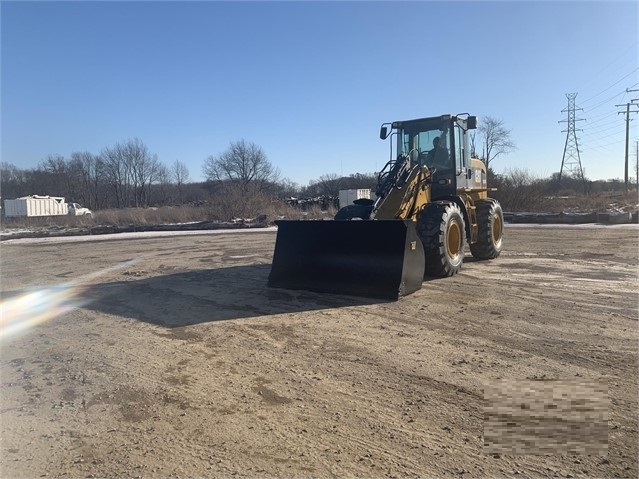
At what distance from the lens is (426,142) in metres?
9.61

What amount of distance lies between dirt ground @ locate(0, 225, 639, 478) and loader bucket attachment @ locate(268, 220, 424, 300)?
28 cm

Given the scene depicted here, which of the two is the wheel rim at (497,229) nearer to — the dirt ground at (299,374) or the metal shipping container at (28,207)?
the dirt ground at (299,374)

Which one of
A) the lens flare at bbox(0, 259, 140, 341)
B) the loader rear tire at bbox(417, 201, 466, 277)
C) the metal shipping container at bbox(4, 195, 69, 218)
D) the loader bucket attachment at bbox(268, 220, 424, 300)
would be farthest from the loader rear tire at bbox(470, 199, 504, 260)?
the metal shipping container at bbox(4, 195, 69, 218)

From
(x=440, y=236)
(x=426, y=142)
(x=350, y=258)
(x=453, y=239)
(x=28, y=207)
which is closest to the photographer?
(x=350, y=258)

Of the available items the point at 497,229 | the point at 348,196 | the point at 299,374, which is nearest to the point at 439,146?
the point at 497,229

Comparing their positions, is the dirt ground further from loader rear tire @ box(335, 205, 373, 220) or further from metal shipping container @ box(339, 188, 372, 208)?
metal shipping container @ box(339, 188, 372, 208)

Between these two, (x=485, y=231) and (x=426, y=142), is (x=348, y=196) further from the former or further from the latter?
(x=426, y=142)

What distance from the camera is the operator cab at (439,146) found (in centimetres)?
926

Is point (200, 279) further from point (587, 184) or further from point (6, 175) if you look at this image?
point (6, 175)

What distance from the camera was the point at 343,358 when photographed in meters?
4.52

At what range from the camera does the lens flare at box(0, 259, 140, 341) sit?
6.17 metres

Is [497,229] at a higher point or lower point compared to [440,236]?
lower

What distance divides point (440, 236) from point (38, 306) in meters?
6.66

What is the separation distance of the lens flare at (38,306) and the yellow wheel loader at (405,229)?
3.36m
